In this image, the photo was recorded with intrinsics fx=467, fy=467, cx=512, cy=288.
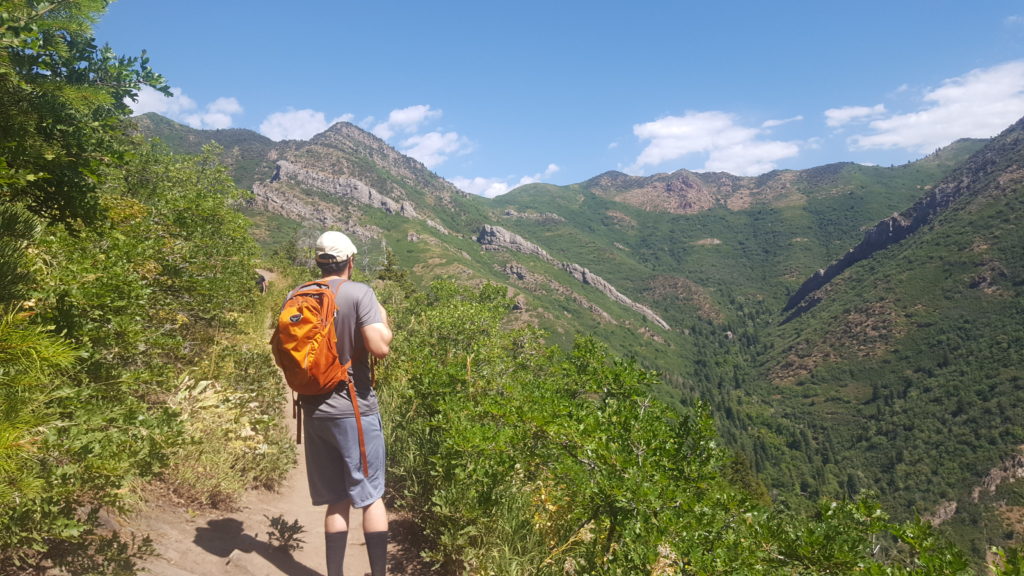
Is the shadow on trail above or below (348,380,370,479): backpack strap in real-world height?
below

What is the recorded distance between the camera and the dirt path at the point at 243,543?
3.45 m

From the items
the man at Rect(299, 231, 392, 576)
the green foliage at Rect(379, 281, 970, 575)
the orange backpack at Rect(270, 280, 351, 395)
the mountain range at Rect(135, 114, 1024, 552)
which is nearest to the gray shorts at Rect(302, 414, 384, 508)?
the man at Rect(299, 231, 392, 576)

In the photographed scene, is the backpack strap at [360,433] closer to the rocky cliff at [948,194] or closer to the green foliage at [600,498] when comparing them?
the green foliage at [600,498]

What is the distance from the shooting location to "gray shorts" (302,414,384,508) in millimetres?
3146

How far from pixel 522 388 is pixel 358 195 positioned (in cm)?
18223

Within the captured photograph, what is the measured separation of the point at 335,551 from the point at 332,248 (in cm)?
211

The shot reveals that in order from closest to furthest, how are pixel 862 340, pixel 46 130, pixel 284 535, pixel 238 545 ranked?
pixel 46 130 → pixel 238 545 → pixel 284 535 → pixel 862 340

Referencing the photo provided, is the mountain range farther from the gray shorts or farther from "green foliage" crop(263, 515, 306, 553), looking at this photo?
the gray shorts

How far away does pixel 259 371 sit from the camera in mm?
6699

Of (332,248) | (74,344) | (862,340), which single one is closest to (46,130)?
(74,344)

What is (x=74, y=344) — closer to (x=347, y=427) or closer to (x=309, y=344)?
(x=309, y=344)

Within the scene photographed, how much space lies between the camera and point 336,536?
10.7ft

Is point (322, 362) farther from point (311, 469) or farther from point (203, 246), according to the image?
point (203, 246)

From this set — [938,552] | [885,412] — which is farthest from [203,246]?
[885,412]
